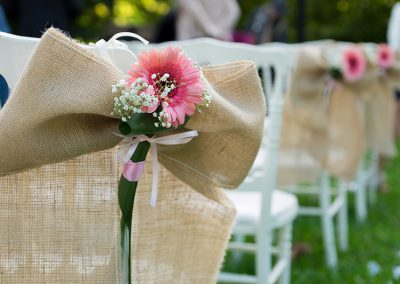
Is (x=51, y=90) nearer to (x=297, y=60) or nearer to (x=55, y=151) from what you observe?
(x=55, y=151)

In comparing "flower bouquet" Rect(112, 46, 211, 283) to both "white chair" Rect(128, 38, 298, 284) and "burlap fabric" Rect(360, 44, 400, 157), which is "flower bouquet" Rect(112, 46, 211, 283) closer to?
"white chair" Rect(128, 38, 298, 284)

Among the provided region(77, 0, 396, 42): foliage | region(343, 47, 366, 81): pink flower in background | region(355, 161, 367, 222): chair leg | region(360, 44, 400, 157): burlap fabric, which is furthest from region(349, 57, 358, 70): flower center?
region(77, 0, 396, 42): foliage

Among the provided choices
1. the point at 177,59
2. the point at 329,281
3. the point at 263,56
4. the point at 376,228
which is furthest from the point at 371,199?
the point at 177,59

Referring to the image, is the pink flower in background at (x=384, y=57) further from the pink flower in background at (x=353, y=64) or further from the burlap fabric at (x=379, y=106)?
the pink flower in background at (x=353, y=64)

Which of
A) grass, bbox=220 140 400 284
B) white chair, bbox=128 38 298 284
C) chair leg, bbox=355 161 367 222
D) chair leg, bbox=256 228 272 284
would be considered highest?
white chair, bbox=128 38 298 284

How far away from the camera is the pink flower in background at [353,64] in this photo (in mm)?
3047

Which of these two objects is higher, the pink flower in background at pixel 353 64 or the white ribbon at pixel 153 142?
the pink flower in background at pixel 353 64

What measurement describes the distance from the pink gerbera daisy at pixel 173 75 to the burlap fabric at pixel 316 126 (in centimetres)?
180

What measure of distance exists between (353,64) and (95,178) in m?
2.17

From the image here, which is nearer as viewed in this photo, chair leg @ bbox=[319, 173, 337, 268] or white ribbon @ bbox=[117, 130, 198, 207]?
white ribbon @ bbox=[117, 130, 198, 207]

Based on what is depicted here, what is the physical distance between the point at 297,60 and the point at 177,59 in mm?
1850

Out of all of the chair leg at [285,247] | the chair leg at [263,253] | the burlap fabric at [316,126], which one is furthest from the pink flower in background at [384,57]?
the chair leg at [263,253]

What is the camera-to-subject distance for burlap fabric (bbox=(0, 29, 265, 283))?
38.5 inches

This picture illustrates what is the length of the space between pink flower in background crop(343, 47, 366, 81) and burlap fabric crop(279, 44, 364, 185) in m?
0.08
